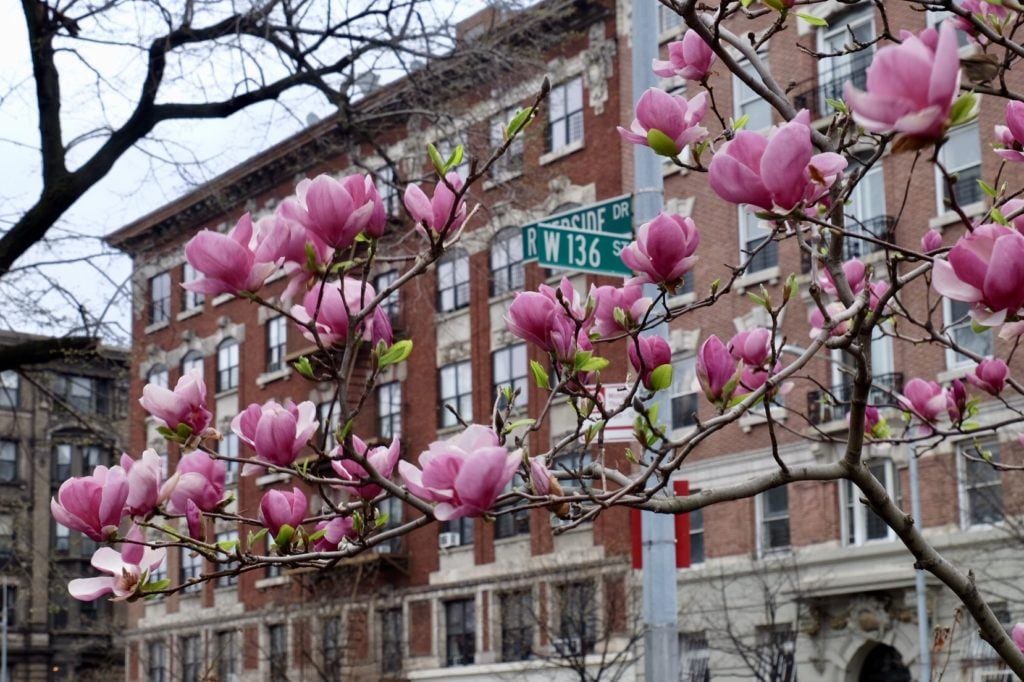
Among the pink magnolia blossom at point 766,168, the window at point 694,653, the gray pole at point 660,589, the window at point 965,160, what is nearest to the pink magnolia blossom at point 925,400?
the gray pole at point 660,589

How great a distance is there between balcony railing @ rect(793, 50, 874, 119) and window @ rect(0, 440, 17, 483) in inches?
1883

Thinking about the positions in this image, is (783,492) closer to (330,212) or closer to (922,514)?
(922,514)

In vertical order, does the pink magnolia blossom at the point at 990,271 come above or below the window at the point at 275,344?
below

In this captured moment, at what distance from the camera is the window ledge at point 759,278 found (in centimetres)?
3105

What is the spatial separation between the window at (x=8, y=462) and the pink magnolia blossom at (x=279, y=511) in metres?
68.6

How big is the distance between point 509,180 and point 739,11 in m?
13.6

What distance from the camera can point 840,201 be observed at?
4176mm

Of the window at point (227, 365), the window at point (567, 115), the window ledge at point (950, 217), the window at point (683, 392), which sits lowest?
the window at point (683, 392)

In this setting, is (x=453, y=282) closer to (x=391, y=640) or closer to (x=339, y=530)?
(x=391, y=640)

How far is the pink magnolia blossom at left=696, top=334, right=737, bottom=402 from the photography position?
4.08 m

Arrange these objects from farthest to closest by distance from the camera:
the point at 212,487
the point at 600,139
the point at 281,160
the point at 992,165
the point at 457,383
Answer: the point at 281,160
the point at 457,383
the point at 600,139
the point at 992,165
the point at 212,487

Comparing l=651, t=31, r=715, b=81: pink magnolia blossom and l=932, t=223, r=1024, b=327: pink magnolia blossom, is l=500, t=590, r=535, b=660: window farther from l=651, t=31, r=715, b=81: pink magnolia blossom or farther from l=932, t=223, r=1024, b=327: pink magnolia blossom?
l=932, t=223, r=1024, b=327: pink magnolia blossom

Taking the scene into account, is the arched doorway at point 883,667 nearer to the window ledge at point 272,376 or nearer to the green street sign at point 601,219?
the window ledge at point 272,376

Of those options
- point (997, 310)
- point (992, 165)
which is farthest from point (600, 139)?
point (997, 310)
